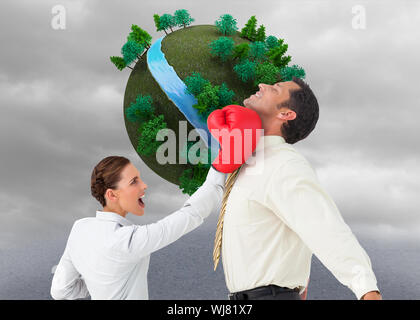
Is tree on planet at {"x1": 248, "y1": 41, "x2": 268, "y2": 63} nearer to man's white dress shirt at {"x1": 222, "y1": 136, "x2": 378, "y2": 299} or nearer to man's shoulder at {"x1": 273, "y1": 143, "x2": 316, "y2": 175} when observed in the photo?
man's white dress shirt at {"x1": 222, "y1": 136, "x2": 378, "y2": 299}

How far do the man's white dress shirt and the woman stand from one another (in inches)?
7.8

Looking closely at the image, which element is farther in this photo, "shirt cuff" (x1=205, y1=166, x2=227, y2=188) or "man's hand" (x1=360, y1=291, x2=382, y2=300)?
"shirt cuff" (x1=205, y1=166, x2=227, y2=188)

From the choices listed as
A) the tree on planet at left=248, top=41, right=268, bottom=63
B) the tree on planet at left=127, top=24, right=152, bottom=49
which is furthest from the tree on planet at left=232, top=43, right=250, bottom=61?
the tree on planet at left=127, top=24, right=152, bottom=49

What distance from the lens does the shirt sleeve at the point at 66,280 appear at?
270 centimetres

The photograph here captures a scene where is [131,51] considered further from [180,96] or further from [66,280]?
[66,280]

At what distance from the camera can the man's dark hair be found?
2441 mm

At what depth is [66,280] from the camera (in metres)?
2.71

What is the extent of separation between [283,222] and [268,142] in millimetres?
449

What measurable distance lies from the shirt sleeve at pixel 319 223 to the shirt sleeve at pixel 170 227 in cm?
40

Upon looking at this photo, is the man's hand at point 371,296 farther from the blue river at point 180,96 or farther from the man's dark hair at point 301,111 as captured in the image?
the blue river at point 180,96

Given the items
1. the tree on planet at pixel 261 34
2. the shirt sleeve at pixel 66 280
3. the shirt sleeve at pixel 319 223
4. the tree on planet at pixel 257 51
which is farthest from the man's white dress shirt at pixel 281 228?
the tree on planet at pixel 261 34

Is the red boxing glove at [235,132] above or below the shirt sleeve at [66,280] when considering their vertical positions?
above
